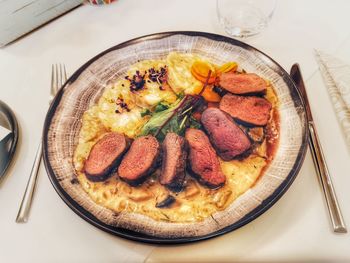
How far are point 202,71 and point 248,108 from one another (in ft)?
0.78

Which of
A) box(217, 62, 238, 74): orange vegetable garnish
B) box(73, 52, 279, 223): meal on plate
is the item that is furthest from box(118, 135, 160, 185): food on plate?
box(217, 62, 238, 74): orange vegetable garnish

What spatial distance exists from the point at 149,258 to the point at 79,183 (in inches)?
12.3

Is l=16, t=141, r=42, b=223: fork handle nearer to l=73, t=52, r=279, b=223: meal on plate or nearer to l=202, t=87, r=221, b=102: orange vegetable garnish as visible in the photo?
l=73, t=52, r=279, b=223: meal on plate

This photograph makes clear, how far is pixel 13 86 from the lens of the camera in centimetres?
134

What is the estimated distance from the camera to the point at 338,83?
1.16 m

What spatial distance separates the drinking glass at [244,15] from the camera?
1.40 m

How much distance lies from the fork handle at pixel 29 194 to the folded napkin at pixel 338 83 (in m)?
1.06

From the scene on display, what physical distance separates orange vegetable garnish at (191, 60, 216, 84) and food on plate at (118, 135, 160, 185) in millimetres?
315

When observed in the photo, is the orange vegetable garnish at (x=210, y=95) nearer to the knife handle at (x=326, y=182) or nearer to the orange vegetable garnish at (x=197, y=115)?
the orange vegetable garnish at (x=197, y=115)

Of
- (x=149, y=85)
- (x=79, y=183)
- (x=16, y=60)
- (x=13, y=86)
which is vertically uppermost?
(x=16, y=60)

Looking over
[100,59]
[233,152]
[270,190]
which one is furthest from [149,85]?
[270,190]

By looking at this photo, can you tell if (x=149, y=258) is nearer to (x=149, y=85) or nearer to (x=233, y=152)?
(x=233, y=152)

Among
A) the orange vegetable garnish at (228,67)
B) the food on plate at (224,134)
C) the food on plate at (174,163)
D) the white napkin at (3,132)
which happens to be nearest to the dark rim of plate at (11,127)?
the white napkin at (3,132)

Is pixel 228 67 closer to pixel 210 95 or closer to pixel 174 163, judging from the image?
pixel 210 95
